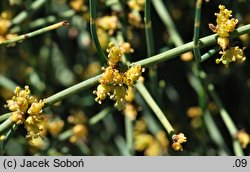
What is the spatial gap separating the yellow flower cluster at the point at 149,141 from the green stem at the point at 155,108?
0.39 meters

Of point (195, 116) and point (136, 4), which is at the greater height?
point (136, 4)

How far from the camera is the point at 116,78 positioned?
3.22 ft

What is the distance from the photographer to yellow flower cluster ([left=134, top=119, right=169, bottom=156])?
1.51 meters

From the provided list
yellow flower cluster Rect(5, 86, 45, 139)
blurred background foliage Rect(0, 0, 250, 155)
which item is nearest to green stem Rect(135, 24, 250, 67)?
yellow flower cluster Rect(5, 86, 45, 139)

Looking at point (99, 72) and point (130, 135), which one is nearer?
point (130, 135)

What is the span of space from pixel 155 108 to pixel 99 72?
598 millimetres

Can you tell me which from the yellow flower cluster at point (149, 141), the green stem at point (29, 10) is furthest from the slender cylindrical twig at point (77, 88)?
the yellow flower cluster at point (149, 141)

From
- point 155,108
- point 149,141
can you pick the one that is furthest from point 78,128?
point 155,108

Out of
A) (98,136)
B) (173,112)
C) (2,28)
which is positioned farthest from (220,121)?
(2,28)

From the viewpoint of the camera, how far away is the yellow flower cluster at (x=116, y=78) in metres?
0.97

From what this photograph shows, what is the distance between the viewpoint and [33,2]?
1459mm

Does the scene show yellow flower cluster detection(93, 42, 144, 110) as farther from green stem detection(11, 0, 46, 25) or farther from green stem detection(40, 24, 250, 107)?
green stem detection(11, 0, 46, 25)

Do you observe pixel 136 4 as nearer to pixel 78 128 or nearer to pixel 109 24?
pixel 109 24

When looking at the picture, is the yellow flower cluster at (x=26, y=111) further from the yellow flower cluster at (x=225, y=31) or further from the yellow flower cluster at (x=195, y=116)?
the yellow flower cluster at (x=195, y=116)
